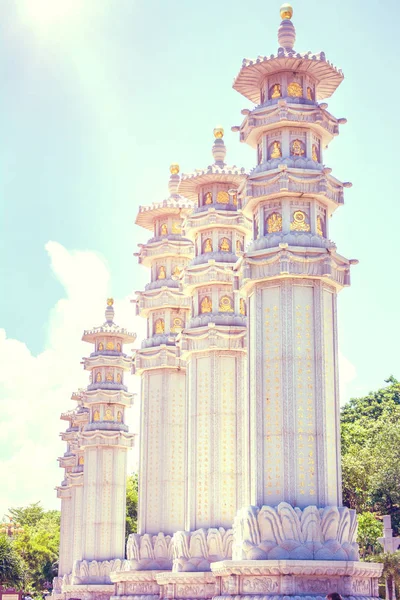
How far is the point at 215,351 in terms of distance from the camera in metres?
34.1

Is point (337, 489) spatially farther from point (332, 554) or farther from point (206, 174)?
point (206, 174)

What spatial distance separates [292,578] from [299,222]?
9.30 meters

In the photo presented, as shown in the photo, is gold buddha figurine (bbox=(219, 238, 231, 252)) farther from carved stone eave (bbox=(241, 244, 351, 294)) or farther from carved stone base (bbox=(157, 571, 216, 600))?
carved stone base (bbox=(157, 571, 216, 600))

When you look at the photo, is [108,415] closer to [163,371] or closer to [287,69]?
[163,371]

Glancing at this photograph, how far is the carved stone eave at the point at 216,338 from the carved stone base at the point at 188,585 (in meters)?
7.25

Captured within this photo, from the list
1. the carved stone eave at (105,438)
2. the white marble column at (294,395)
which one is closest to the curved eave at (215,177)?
the white marble column at (294,395)

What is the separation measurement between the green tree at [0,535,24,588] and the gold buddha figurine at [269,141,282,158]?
122ft

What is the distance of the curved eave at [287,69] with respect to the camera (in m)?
28.2

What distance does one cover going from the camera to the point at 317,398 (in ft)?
84.5

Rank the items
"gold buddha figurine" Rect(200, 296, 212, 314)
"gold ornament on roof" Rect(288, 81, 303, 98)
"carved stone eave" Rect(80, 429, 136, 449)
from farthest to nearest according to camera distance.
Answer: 1. "carved stone eave" Rect(80, 429, 136, 449)
2. "gold buddha figurine" Rect(200, 296, 212, 314)
3. "gold ornament on roof" Rect(288, 81, 303, 98)

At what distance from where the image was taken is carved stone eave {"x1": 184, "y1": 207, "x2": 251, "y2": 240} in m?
35.4

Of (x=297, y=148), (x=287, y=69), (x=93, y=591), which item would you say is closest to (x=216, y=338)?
(x=297, y=148)

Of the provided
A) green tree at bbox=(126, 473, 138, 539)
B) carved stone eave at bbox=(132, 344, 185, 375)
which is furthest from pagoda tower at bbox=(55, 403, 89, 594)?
carved stone eave at bbox=(132, 344, 185, 375)

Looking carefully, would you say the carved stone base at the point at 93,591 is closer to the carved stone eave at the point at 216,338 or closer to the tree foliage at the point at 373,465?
the tree foliage at the point at 373,465
